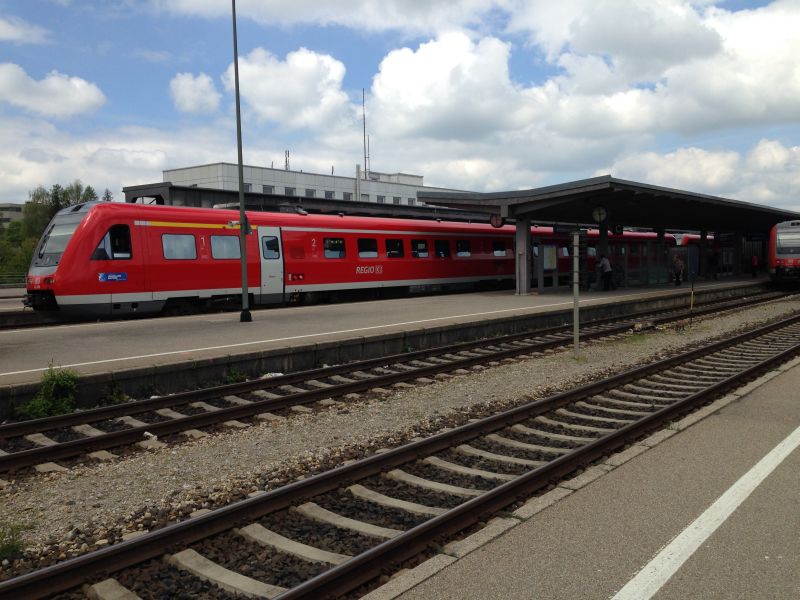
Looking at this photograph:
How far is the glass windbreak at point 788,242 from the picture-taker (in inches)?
1077

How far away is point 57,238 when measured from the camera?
1552cm

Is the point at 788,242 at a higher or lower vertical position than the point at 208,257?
higher

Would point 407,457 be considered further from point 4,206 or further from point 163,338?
A: point 4,206

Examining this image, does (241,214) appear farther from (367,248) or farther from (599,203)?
(599,203)

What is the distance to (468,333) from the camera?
14.6m

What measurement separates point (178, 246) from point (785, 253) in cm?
2390

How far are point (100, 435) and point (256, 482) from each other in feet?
7.31

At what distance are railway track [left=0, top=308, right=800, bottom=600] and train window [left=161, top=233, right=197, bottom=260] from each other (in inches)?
467

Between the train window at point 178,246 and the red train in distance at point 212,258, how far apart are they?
A: 0.03m

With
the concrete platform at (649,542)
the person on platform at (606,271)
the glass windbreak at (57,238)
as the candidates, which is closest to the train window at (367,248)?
the glass windbreak at (57,238)

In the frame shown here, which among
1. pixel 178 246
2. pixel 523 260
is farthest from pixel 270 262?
pixel 523 260

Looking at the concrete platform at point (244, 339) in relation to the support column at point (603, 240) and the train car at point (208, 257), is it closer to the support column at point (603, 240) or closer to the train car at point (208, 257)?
the train car at point (208, 257)

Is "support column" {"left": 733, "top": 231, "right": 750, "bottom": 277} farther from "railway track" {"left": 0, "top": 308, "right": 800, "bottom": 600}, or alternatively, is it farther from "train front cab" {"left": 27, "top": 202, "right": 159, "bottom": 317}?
"railway track" {"left": 0, "top": 308, "right": 800, "bottom": 600}

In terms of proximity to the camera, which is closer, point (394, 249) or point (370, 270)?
point (370, 270)
